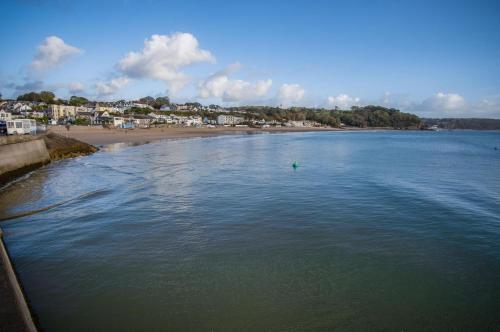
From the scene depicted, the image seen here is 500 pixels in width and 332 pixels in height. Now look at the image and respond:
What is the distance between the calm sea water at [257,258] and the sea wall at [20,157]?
4.95 m

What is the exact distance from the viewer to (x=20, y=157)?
25500mm

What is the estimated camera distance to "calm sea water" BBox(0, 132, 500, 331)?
7.13 metres

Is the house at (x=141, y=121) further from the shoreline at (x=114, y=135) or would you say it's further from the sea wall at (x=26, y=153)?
the sea wall at (x=26, y=153)

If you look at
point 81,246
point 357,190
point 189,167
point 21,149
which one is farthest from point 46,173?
point 357,190

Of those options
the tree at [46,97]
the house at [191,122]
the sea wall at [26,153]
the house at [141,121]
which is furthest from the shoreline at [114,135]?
the tree at [46,97]

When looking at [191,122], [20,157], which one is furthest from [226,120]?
[20,157]

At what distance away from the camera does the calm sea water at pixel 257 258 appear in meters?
7.13

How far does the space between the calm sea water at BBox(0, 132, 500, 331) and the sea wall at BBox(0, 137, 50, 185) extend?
495cm

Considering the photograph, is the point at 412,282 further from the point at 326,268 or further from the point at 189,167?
the point at 189,167

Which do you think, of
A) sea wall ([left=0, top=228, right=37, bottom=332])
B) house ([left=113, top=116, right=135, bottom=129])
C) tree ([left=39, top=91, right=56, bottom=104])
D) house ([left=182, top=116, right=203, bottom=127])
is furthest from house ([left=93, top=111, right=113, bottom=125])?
sea wall ([left=0, top=228, right=37, bottom=332])

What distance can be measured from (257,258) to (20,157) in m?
24.0

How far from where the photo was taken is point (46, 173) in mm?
25281

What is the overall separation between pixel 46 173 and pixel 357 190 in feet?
73.8

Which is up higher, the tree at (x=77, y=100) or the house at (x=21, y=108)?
the tree at (x=77, y=100)
